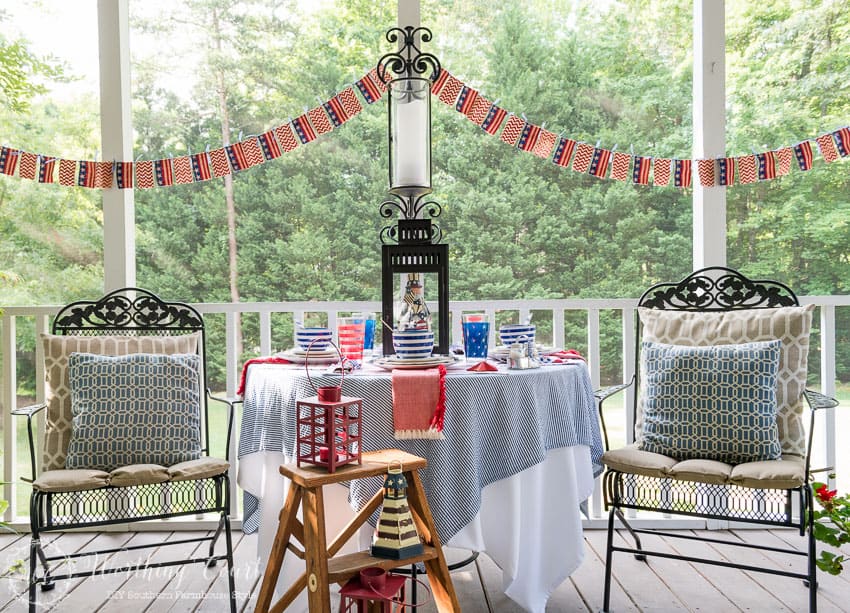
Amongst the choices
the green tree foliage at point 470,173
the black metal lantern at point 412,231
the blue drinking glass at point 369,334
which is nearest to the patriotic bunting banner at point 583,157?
the black metal lantern at point 412,231

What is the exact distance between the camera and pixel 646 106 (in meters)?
9.32

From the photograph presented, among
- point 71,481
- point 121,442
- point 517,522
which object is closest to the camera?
point 517,522

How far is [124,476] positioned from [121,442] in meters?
0.22

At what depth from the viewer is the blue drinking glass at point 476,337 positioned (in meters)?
Answer: 2.36

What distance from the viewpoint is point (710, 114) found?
3061mm

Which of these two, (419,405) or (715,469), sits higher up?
(419,405)

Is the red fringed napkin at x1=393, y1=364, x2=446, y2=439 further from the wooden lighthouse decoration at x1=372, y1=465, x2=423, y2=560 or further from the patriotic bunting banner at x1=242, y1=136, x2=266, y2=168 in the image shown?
the patriotic bunting banner at x1=242, y1=136, x2=266, y2=168

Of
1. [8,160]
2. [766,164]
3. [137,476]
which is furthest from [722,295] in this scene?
[8,160]

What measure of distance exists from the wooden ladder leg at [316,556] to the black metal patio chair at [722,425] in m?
1.04

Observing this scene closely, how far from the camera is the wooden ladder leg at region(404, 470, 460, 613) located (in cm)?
179

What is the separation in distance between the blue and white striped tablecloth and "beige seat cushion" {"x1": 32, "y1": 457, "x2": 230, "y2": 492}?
330mm

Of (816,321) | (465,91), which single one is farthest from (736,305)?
(816,321)

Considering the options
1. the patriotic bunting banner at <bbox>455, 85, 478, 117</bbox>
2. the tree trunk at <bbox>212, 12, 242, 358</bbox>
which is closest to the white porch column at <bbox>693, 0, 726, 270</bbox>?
the patriotic bunting banner at <bbox>455, 85, 478, 117</bbox>

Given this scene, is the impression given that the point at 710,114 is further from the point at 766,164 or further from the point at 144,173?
the point at 144,173
